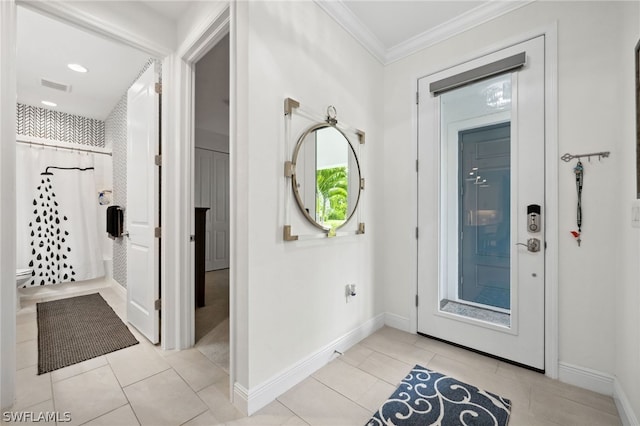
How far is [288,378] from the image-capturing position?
1701mm

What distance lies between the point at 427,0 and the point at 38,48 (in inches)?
136

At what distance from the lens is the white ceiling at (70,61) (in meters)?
2.27

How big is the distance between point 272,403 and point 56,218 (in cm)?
409

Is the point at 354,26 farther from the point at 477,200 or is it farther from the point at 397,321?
the point at 397,321

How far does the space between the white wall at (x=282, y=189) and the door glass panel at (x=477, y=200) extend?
0.85m

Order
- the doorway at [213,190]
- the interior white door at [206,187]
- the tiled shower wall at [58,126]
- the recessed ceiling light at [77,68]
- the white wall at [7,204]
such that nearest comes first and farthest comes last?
the white wall at [7,204] → the doorway at [213,190] → the recessed ceiling light at [77,68] → the tiled shower wall at [58,126] → the interior white door at [206,187]

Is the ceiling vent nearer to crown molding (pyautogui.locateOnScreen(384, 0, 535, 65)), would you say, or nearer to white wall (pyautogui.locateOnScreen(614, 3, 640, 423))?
crown molding (pyautogui.locateOnScreen(384, 0, 535, 65))

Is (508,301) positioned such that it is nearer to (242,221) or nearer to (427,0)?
(242,221)

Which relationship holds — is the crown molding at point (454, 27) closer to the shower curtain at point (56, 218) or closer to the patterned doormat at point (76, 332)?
the patterned doormat at point (76, 332)

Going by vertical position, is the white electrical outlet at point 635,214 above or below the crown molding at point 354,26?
below

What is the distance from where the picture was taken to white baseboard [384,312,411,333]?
2546 mm

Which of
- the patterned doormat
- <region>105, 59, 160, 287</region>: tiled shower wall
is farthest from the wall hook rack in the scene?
<region>105, 59, 160, 287</region>: tiled shower wall

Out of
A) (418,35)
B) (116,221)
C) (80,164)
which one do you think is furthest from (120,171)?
(418,35)

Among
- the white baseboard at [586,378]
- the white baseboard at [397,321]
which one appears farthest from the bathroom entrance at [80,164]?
the white baseboard at [586,378]
